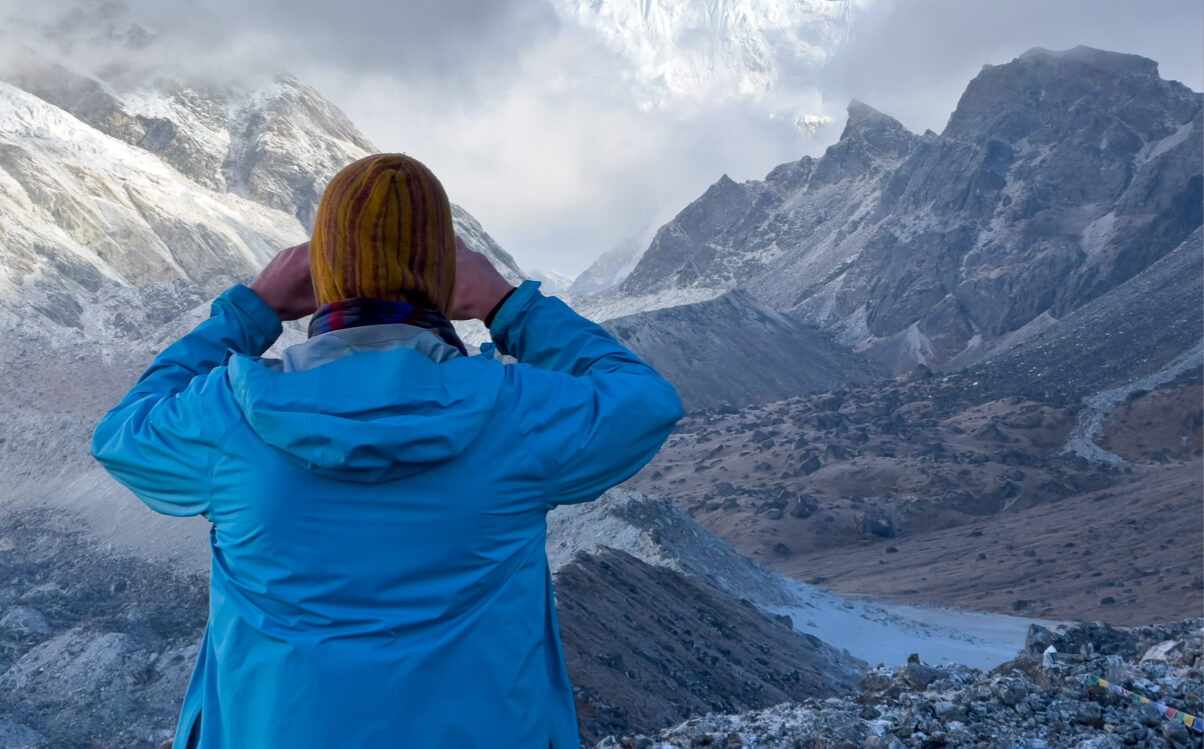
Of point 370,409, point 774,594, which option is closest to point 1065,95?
point 774,594

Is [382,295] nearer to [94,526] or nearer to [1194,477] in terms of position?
[94,526]

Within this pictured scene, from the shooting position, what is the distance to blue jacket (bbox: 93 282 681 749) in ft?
3.85

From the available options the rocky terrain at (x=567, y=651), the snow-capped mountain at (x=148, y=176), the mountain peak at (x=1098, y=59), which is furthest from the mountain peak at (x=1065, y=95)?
the rocky terrain at (x=567, y=651)

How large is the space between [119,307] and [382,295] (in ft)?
127

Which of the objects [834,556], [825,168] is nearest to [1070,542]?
[834,556]

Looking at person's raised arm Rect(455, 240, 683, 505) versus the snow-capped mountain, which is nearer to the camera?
person's raised arm Rect(455, 240, 683, 505)

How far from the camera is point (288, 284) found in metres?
1.50

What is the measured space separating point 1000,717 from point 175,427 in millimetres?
3752

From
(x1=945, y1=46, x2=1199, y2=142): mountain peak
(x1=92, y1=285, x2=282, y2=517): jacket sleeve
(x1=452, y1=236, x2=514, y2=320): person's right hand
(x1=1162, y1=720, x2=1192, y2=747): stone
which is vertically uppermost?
(x1=945, y1=46, x2=1199, y2=142): mountain peak

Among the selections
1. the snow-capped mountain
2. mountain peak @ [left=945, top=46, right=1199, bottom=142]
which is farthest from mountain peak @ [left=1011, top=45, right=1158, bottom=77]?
the snow-capped mountain

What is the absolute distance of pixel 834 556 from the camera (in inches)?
1069

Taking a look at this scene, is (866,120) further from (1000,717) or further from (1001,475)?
(1000,717)

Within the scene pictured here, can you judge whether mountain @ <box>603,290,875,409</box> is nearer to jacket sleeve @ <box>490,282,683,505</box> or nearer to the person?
jacket sleeve @ <box>490,282,683,505</box>

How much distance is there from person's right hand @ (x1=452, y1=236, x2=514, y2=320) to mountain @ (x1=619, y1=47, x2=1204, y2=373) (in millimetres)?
63680
